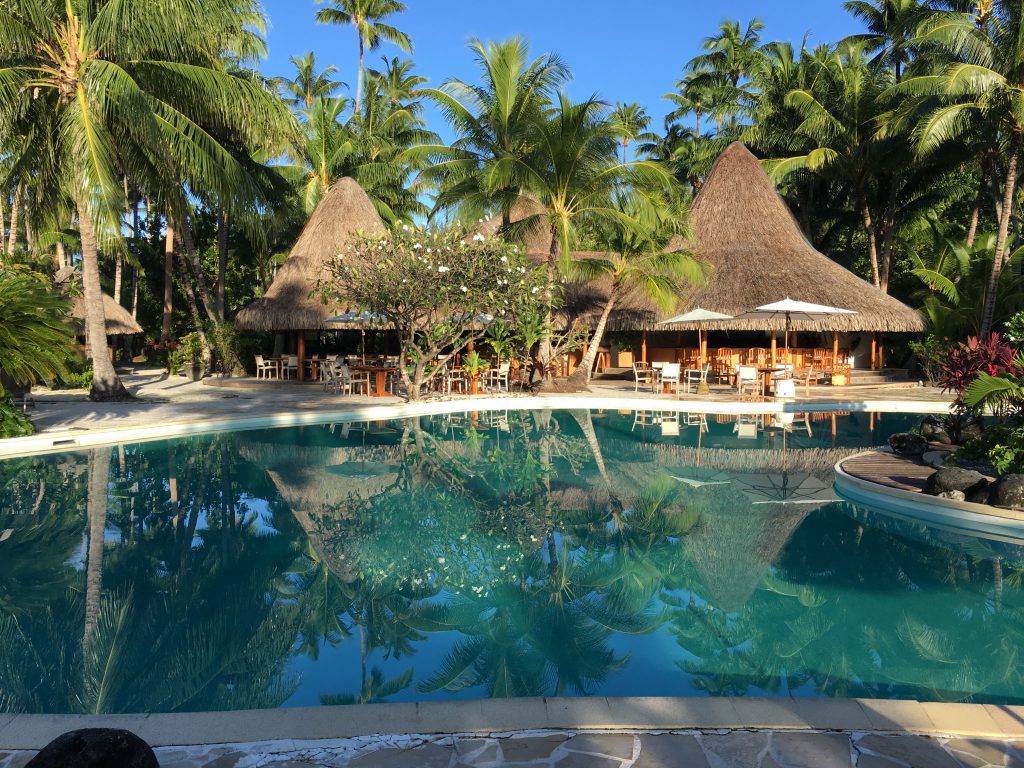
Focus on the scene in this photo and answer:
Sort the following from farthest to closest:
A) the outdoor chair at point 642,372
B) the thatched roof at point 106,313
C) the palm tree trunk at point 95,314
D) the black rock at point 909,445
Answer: the thatched roof at point 106,313 → the outdoor chair at point 642,372 → the palm tree trunk at point 95,314 → the black rock at point 909,445

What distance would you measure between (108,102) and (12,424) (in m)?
5.95

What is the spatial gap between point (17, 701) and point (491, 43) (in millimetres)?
16918

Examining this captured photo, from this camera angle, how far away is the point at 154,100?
561 inches

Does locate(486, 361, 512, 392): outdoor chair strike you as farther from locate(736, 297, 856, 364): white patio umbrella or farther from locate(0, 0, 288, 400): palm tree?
locate(0, 0, 288, 400): palm tree

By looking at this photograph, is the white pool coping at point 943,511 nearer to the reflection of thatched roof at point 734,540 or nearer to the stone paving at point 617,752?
the reflection of thatched roof at point 734,540

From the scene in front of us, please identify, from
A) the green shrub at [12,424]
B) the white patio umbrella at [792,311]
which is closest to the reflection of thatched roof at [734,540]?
the green shrub at [12,424]

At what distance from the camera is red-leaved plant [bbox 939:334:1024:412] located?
9.15 metres

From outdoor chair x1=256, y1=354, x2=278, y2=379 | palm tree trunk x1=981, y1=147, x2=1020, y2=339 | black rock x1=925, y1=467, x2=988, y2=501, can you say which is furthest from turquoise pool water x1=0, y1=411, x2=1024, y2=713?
palm tree trunk x1=981, y1=147, x2=1020, y2=339

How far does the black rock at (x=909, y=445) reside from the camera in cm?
984

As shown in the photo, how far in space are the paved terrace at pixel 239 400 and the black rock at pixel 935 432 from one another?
505 cm

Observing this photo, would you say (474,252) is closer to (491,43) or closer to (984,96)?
(491,43)

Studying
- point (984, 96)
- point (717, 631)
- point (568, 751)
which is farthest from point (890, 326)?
point (568, 751)

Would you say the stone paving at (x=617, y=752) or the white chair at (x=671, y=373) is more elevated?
the white chair at (x=671, y=373)

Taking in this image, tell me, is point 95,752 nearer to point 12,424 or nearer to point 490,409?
point 12,424
